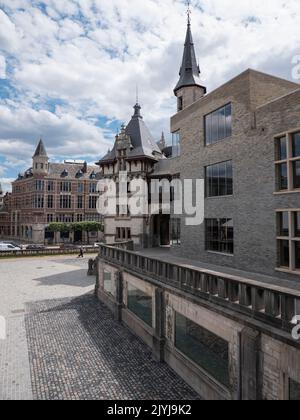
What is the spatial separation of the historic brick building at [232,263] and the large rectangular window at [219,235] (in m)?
0.06

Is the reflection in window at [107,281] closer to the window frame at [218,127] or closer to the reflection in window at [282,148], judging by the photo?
the window frame at [218,127]

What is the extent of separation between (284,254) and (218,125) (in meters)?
8.74

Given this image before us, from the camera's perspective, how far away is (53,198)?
59.8 m

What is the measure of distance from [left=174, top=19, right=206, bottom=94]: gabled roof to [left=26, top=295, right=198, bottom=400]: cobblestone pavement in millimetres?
20796

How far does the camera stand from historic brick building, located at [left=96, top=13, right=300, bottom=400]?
7.21m

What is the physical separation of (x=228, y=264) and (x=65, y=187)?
167 ft

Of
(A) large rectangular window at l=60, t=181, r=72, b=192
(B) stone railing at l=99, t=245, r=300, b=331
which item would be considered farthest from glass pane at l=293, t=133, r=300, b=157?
(A) large rectangular window at l=60, t=181, r=72, b=192

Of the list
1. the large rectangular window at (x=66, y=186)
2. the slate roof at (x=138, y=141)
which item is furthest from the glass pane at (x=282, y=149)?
the large rectangular window at (x=66, y=186)

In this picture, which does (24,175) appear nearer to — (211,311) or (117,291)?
(117,291)

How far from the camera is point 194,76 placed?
2600 cm

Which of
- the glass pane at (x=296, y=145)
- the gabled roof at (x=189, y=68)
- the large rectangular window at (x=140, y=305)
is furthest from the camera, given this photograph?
the gabled roof at (x=189, y=68)

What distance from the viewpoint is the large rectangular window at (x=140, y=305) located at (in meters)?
15.4

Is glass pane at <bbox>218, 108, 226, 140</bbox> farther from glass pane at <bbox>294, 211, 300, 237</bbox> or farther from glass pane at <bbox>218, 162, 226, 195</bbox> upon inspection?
glass pane at <bbox>294, 211, 300, 237</bbox>
